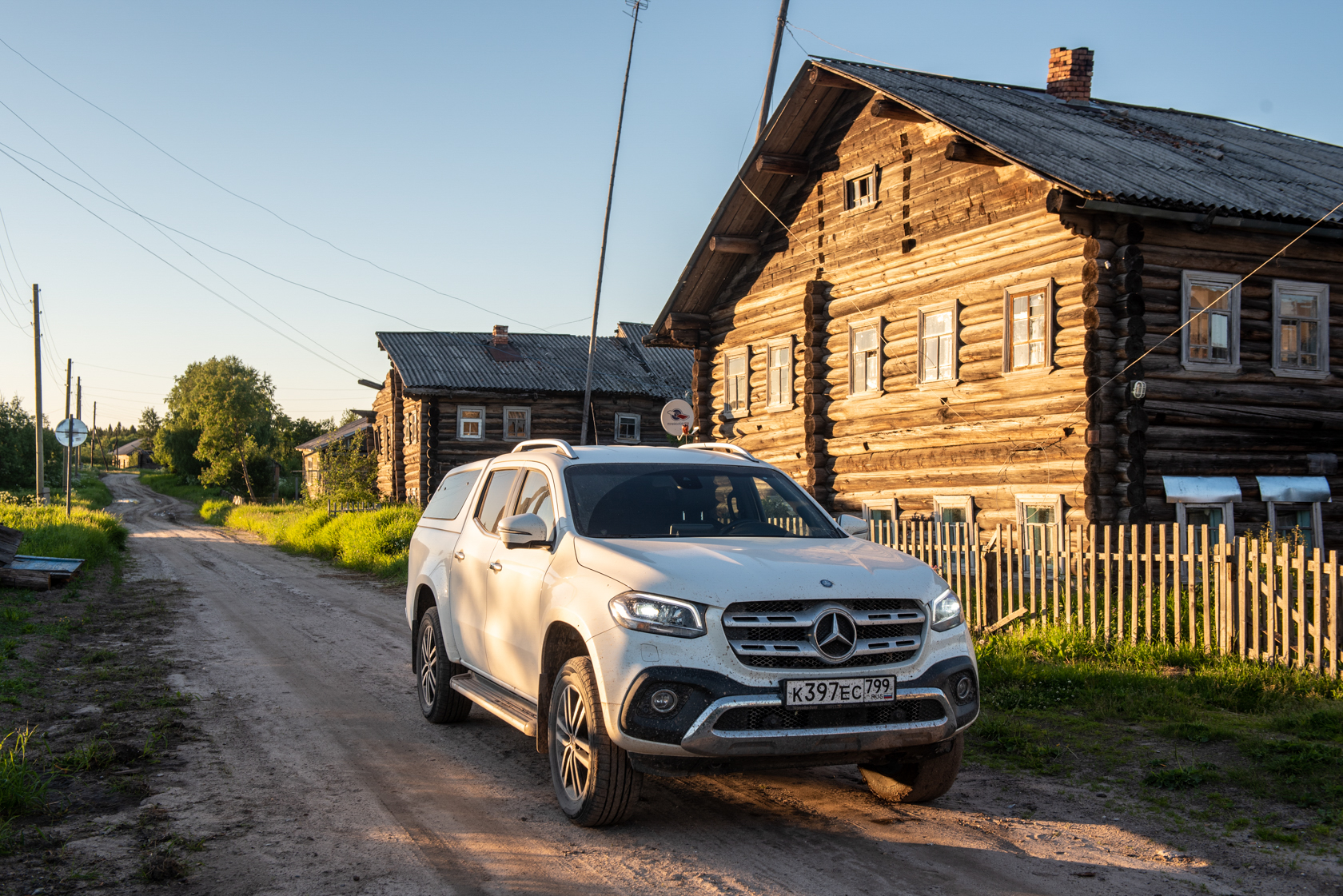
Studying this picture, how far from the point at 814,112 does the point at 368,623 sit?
1199cm

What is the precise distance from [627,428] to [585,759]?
123 feet

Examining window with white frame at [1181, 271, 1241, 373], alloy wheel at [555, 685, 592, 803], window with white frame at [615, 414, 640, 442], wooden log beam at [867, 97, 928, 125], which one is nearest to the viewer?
alloy wheel at [555, 685, 592, 803]

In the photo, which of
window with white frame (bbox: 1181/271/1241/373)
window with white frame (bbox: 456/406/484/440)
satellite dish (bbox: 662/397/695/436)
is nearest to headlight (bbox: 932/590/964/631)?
window with white frame (bbox: 1181/271/1241/373)

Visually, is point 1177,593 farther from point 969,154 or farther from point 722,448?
point 969,154

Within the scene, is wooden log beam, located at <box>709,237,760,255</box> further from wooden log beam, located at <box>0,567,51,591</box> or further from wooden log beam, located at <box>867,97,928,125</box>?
wooden log beam, located at <box>0,567,51,591</box>

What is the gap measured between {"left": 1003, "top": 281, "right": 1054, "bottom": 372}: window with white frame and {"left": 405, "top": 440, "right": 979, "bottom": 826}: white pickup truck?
31.7ft

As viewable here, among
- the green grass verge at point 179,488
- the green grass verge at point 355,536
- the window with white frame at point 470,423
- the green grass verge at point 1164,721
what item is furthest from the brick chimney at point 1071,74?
the green grass verge at point 179,488

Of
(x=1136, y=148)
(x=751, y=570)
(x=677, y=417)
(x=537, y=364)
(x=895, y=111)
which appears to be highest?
(x=895, y=111)

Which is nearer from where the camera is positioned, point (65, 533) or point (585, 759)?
point (585, 759)

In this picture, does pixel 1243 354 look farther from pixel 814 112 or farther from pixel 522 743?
pixel 522 743

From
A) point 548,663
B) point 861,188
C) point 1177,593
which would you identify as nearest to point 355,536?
point 861,188

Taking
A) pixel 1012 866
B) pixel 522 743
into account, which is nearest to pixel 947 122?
pixel 522 743

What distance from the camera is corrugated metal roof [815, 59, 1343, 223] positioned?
1380 cm

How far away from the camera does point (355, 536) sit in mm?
24953
